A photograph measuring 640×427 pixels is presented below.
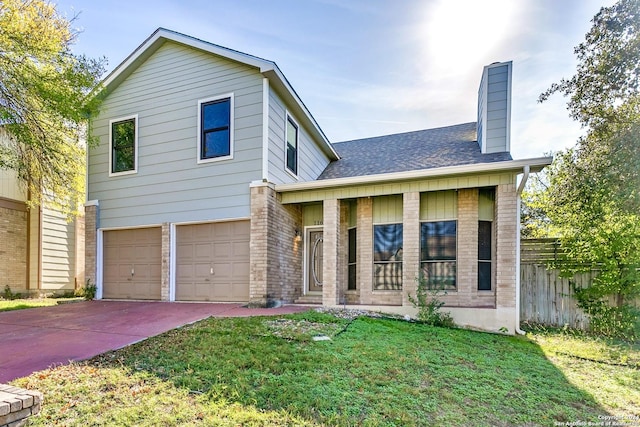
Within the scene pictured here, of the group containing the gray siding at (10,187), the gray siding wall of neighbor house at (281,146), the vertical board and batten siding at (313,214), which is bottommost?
the vertical board and batten siding at (313,214)

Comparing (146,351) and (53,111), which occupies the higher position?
(53,111)

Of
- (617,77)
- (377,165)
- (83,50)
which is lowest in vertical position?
(377,165)

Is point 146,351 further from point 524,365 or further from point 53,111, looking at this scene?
point 53,111

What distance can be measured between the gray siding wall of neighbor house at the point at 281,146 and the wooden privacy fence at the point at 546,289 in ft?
20.4

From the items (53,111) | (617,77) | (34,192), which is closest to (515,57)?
(617,77)

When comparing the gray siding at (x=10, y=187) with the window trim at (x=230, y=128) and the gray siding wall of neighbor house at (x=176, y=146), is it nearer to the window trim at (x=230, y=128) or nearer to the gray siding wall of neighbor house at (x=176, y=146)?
the gray siding wall of neighbor house at (x=176, y=146)

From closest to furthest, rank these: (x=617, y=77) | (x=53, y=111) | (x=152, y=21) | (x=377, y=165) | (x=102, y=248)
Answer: (x=617, y=77)
(x=53, y=111)
(x=152, y=21)
(x=102, y=248)
(x=377, y=165)

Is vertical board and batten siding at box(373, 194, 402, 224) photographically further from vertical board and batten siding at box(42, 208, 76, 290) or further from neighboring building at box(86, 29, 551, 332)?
vertical board and batten siding at box(42, 208, 76, 290)

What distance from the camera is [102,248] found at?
398 inches

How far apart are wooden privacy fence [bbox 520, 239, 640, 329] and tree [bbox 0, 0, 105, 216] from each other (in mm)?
11425

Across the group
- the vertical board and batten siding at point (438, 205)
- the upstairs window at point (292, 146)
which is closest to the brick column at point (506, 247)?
the vertical board and batten siding at point (438, 205)

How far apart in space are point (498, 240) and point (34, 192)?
1191 centimetres

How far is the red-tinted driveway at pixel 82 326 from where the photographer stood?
4.43 m

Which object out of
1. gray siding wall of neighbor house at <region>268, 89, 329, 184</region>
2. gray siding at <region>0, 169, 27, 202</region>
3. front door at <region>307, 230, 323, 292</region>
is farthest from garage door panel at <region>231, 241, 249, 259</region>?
gray siding at <region>0, 169, 27, 202</region>
